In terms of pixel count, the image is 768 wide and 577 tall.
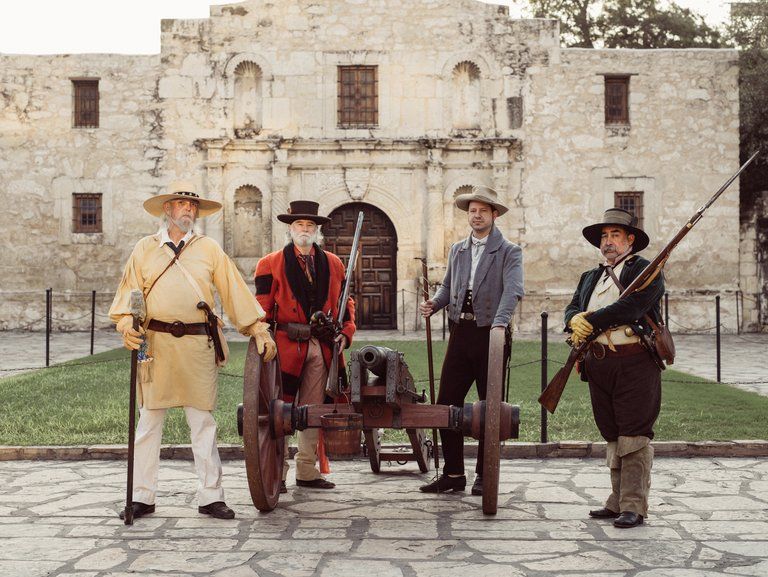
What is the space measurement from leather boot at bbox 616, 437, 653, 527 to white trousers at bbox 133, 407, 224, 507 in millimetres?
2331

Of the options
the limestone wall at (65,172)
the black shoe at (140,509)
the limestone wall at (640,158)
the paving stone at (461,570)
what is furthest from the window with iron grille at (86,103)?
the paving stone at (461,570)

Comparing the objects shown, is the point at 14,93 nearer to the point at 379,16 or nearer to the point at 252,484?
the point at 379,16

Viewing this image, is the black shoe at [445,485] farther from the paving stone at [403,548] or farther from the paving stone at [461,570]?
the paving stone at [461,570]

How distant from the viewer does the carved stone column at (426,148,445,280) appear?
2089 centimetres

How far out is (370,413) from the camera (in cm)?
560

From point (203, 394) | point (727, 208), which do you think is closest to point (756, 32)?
point (727, 208)

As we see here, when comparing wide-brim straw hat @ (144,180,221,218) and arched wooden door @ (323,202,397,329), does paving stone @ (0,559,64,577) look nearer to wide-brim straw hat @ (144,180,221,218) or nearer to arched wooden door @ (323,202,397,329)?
wide-brim straw hat @ (144,180,221,218)

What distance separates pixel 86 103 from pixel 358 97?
607 centimetres

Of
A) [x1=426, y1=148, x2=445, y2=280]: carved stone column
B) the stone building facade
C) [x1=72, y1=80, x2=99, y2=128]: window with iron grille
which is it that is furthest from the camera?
[x1=72, y1=80, x2=99, y2=128]: window with iron grille

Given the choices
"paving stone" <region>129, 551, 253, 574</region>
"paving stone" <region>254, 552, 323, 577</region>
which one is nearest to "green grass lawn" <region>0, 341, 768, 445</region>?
"paving stone" <region>129, 551, 253, 574</region>

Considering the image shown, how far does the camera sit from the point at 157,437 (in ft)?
19.2

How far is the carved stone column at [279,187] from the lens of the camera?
2091cm

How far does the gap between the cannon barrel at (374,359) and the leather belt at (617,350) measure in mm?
1226

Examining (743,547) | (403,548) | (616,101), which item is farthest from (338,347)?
(616,101)
